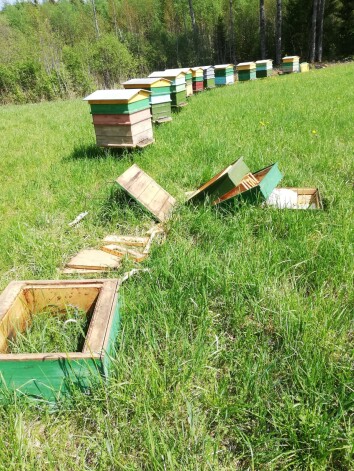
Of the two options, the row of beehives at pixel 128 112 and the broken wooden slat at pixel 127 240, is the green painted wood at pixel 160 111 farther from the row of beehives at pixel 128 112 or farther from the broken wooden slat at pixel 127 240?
the broken wooden slat at pixel 127 240

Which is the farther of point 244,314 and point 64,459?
point 244,314

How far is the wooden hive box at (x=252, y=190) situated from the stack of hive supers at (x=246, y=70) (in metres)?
14.7

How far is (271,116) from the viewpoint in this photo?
7.41 meters

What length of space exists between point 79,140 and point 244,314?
5541 millimetres

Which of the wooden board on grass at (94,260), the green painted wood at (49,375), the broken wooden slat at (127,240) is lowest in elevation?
the broken wooden slat at (127,240)

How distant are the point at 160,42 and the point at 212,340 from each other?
37468mm

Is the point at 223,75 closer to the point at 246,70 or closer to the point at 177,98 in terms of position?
the point at 246,70

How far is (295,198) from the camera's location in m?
3.58

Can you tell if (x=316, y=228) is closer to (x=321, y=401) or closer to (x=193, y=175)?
(x=321, y=401)

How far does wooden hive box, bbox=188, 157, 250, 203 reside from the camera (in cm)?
328

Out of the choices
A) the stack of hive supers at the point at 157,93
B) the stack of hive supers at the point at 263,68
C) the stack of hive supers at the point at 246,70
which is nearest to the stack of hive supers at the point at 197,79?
the stack of hive supers at the point at 246,70

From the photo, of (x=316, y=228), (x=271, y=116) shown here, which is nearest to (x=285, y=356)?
(x=316, y=228)

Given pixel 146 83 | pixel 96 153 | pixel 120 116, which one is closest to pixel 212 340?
pixel 120 116

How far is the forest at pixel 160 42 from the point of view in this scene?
2120 centimetres
